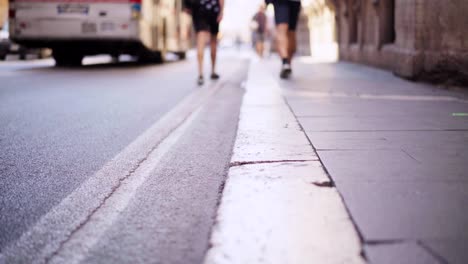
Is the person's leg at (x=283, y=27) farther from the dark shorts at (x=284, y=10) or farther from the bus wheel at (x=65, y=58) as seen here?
the bus wheel at (x=65, y=58)

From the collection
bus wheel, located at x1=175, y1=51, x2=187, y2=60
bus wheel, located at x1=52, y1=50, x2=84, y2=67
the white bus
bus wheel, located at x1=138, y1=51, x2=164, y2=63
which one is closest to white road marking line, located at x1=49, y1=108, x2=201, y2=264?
the white bus

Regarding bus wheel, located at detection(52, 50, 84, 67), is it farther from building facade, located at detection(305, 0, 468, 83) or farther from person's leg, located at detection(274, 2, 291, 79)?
person's leg, located at detection(274, 2, 291, 79)

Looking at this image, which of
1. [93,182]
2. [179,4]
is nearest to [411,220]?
[93,182]

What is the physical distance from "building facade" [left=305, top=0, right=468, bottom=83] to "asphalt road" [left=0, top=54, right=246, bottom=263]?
255 centimetres

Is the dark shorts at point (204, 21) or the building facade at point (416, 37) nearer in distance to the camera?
the building facade at point (416, 37)

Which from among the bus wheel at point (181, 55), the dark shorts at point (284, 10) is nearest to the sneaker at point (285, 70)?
the dark shorts at point (284, 10)

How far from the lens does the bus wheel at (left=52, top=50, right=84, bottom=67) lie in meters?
13.6

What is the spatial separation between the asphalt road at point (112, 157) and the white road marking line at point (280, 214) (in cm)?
9

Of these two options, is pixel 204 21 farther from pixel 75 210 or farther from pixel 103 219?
pixel 103 219

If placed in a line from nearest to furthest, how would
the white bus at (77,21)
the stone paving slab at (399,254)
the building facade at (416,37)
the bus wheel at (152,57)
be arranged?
the stone paving slab at (399,254), the building facade at (416,37), the white bus at (77,21), the bus wheel at (152,57)

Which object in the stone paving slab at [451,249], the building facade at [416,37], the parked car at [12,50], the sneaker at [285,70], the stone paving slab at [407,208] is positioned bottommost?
the stone paving slab at [451,249]

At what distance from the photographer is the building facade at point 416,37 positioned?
6062 millimetres

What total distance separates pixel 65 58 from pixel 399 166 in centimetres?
1253

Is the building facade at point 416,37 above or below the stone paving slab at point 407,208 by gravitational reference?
above
